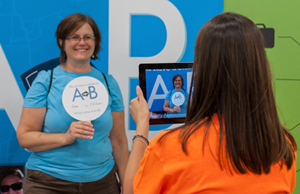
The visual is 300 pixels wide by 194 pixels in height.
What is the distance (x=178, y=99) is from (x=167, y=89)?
0.27 ft

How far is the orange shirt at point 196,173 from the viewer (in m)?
0.73

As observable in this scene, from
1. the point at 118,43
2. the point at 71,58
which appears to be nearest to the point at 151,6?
the point at 118,43

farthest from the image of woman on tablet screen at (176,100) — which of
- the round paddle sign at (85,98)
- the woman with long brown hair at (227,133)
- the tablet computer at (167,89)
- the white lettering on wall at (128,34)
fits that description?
the woman with long brown hair at (227,133)

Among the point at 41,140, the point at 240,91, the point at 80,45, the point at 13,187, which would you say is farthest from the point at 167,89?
the point at 13,187

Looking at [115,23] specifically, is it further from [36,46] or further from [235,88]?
[235,88]

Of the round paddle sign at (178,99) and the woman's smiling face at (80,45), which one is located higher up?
the woman's smiling face at (80,45)

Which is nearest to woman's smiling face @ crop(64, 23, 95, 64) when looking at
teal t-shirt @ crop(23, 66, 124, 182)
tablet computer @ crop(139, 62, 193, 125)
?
teal t-shirt @ crop(23, 66, 124, 182)

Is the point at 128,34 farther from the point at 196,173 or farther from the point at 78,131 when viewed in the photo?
the point at 196,173

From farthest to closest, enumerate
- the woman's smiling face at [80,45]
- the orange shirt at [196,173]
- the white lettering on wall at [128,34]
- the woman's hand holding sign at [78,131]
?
1. the white lettering on wall at [128,34]
2. the woman's smiling face at [80,45]
3. the woman's hand holding sign at [78,131]
4. the orange shirt at [196,173]

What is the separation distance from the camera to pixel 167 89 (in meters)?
1.62

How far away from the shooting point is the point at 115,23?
2195 millimetres

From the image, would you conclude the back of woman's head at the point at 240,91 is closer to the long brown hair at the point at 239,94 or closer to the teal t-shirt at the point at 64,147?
the long brown hair at the point at 239,94

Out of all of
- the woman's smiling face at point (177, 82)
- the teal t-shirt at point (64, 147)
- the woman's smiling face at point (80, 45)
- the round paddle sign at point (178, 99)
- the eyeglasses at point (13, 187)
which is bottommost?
the eyeglasses at point (13, 187)

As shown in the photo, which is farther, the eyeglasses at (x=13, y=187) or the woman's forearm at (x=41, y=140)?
the eyeglasses at (x=13, y=187)
